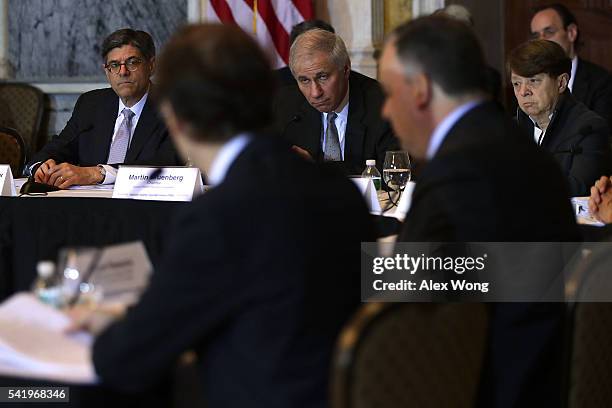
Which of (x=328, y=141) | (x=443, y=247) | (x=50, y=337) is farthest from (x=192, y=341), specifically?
(x=328, y=141)

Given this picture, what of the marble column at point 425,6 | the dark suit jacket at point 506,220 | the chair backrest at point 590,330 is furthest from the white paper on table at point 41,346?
the marble column at point 425,6

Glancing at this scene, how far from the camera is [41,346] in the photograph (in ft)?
5.32

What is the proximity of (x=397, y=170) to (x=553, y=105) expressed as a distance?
0.90 meters

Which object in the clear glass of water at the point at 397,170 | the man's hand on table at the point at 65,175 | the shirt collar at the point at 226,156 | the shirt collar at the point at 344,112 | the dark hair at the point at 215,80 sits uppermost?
the dark hair at the point at 215,80

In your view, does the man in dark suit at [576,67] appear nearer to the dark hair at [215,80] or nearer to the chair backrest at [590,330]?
the chair backrest at [590,330]

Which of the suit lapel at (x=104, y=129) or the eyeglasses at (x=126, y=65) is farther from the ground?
the eyeglasses at (x=126, y=65)

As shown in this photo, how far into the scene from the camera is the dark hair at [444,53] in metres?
1.89

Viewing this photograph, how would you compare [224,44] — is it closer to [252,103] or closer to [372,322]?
[252,103]

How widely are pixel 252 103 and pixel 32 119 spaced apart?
588cm

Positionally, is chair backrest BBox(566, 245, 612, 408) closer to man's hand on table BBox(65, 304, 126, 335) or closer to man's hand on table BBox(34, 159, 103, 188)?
man's hand on table BBox(65, 304, 126, 335)

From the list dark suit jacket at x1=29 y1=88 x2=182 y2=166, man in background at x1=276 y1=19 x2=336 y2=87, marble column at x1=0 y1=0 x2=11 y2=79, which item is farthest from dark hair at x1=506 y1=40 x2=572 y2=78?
marble column at x1=0 y1=0 x2=11 y2=79

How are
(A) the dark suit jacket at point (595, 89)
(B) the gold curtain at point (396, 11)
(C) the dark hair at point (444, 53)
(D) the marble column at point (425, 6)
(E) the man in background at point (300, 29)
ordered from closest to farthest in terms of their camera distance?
(C) the dark hair at point (444, 53)
(E) the man in background at point (300, 29)
(A) the dark suit jacket at point (595, 89)
(D) the marble column at point (425, 6)
(B) the gold curtain at point (396, 11)

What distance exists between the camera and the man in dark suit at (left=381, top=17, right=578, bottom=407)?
5.79ft

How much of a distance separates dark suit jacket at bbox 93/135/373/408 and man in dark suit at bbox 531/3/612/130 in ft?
15.3
